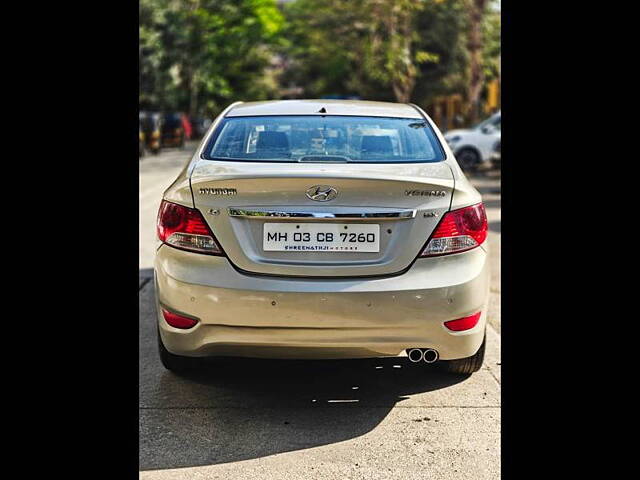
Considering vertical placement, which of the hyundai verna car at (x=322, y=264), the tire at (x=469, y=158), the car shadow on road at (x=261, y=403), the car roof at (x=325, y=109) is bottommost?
the tire at (x=469, y=158)

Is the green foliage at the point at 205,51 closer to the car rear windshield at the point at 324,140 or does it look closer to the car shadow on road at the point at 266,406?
the car rear windshield at the point at 324,140

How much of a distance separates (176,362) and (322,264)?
1210 mm

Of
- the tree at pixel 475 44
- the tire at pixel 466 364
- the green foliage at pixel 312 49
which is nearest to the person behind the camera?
the tire at pixel 466 364

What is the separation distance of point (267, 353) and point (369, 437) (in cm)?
62

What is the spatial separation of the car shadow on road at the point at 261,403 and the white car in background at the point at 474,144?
1640 cm

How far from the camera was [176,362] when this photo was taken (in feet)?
14.9

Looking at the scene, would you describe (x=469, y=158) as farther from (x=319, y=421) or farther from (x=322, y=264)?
(x=322, y=264)

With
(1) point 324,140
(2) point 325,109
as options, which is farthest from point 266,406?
(2) point 325,109

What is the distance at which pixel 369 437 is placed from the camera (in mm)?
3904

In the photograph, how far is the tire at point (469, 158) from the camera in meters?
21.0

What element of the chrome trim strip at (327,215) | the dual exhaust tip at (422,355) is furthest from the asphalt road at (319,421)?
the chrome trim strip at (327,215)
